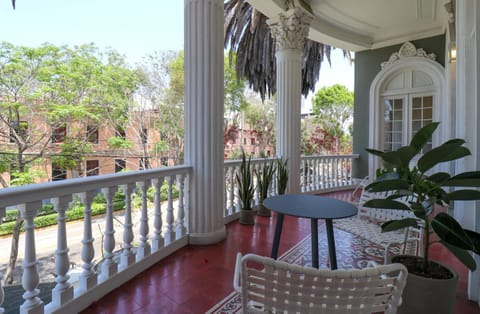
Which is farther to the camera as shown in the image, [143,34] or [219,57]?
[143,34]

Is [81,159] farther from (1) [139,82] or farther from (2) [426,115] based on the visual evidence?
(2) [426,115]

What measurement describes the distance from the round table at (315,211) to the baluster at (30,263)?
4.51 ft

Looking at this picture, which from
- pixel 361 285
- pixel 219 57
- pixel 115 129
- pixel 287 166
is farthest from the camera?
pixel 115 129

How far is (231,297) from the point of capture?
1.85m

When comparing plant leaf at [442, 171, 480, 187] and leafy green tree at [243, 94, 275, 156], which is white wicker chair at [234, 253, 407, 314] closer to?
plant leaf at [442, 171, 480, 187]

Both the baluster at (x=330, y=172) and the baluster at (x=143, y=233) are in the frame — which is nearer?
the baluster at (x=143, y=233)

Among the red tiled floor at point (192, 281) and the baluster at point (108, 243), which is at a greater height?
the baluster at point (108, 243)

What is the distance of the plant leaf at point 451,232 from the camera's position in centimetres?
113

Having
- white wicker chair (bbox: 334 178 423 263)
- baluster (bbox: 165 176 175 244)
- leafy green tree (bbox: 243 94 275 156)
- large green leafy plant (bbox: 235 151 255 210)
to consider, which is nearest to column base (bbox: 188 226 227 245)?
baluster (bbox: 165 176 175 244)

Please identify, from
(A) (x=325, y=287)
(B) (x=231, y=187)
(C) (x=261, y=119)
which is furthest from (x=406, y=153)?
(C) (x=261, y=119)

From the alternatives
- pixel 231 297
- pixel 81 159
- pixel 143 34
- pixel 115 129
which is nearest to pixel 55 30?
pixel 143 34

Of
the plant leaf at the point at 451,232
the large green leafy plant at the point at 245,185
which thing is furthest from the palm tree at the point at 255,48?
the plant leaf at the point at 451,232

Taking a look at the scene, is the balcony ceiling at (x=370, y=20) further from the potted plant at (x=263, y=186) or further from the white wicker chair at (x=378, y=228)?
the white wicker chair at (x=378, y=228)

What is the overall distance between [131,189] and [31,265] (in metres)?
0.80
